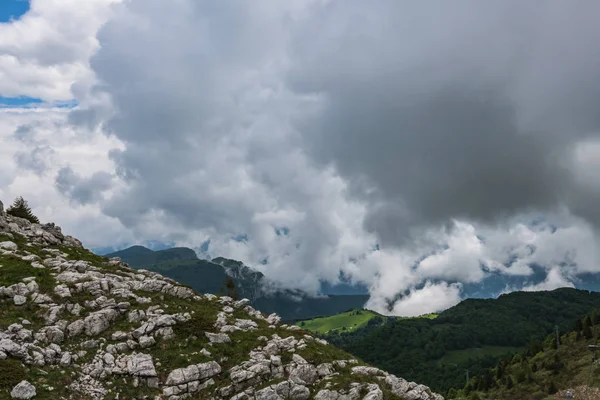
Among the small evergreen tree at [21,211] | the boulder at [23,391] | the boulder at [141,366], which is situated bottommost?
A: the boulder at [23,391]

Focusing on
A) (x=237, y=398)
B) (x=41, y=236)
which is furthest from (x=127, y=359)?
(x=41, y=236)

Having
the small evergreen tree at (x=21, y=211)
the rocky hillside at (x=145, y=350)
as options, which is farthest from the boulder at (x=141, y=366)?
the small evergreen tree at (x=21, y=211)

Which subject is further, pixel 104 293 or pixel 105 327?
pixel 104 293

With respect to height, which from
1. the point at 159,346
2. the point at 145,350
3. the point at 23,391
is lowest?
the point at 23,391

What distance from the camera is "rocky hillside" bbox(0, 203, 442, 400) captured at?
4084 cm

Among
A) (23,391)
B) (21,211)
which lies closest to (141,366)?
(23,391)

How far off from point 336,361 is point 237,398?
40.9 feet

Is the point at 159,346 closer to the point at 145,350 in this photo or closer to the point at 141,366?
the point at 145,350

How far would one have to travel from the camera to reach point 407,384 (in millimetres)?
45156

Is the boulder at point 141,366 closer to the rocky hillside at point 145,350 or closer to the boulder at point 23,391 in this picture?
the rocky hillside at point 145,350

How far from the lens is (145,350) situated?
4575cm

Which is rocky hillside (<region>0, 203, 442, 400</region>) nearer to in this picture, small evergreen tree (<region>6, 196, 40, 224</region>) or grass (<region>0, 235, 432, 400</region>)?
grass (<region>0, 235, 432, 400</region>)

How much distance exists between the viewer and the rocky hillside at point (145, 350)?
1608 inches

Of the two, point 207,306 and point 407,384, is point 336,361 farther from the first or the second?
point 207,306
